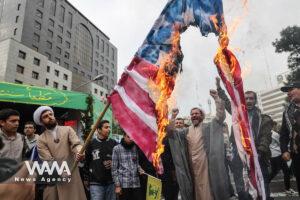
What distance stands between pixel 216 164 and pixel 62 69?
54607mm

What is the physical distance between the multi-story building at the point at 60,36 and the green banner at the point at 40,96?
3486cm

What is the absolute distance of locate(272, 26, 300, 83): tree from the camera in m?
26.7

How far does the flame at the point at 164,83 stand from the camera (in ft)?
13.7

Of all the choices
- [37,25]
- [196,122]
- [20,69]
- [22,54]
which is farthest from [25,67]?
[196,122]

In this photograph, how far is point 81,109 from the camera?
11.5 metres

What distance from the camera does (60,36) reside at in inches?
2447

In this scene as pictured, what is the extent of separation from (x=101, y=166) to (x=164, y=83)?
2.31m

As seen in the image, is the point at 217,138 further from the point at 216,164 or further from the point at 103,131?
the point at 103,131

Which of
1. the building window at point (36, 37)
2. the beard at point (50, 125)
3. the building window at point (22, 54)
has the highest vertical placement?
the building window at point (36, 37)

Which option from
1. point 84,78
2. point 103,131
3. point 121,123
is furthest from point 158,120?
point 84,78

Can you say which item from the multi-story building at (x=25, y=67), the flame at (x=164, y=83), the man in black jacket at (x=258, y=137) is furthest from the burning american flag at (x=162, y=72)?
the multi-story building at (x=25, y=67)

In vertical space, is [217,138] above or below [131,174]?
above

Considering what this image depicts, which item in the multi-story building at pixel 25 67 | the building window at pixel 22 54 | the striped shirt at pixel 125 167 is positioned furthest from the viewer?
the building window at pixel 22 54

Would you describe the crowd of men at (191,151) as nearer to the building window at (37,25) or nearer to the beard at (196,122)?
the beard at (196,122)
